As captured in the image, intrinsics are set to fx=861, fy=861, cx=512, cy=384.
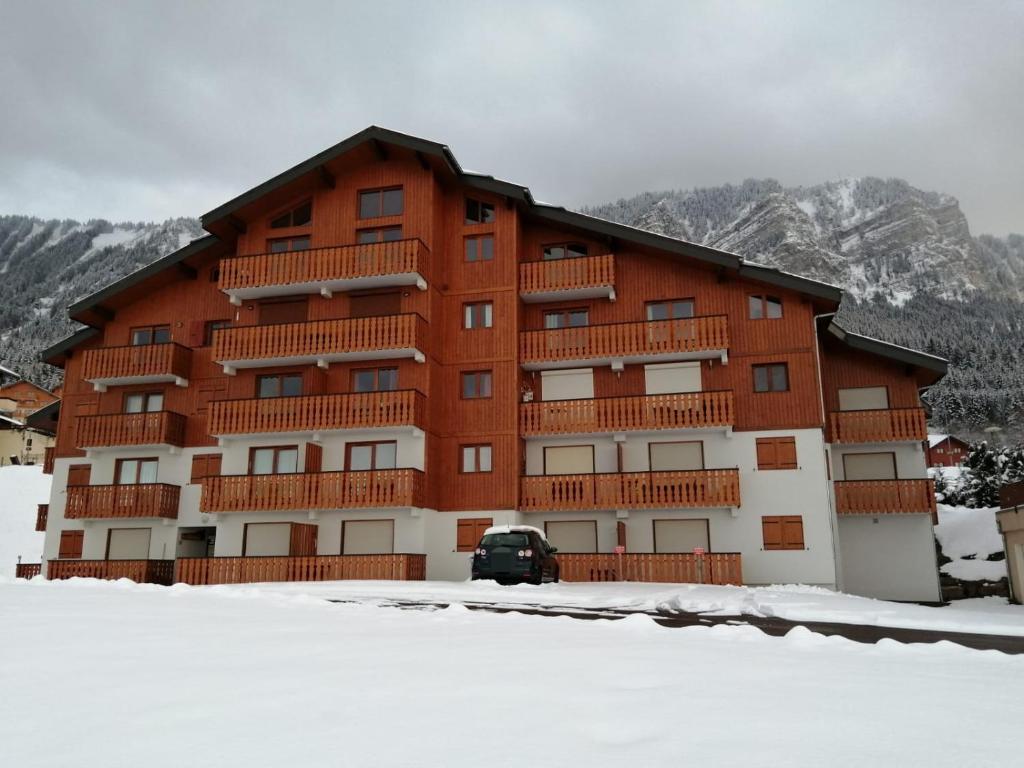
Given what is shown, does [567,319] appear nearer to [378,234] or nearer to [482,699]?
[378,234]

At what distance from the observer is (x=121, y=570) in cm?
3127

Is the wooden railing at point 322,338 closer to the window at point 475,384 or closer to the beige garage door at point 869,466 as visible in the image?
the window at point 475,384

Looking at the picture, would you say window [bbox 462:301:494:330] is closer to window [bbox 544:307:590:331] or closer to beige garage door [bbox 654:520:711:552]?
window [bbox 544:307:590:331]

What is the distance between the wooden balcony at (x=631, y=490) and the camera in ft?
94.3

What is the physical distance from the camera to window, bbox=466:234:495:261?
32438 millimetres

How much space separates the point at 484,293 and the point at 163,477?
1476 cm

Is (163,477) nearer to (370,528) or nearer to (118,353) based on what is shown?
(118,353)

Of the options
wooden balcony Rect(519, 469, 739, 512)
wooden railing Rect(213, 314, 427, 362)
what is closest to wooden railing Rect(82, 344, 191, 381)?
wooden railing Rect(213, 314, 427, 362)

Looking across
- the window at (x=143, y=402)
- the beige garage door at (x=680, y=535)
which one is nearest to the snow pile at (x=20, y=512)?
the window at (x=143, y=402)

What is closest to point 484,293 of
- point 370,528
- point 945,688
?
point 370,528

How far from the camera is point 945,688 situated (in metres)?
5.62

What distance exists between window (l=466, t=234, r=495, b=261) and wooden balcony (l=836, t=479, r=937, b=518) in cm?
1541

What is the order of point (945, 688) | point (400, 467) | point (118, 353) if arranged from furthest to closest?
1. point (118, 353)
2. point (400, 467)
3. point (945, 688)

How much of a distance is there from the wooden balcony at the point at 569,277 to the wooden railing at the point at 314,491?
321 inches
